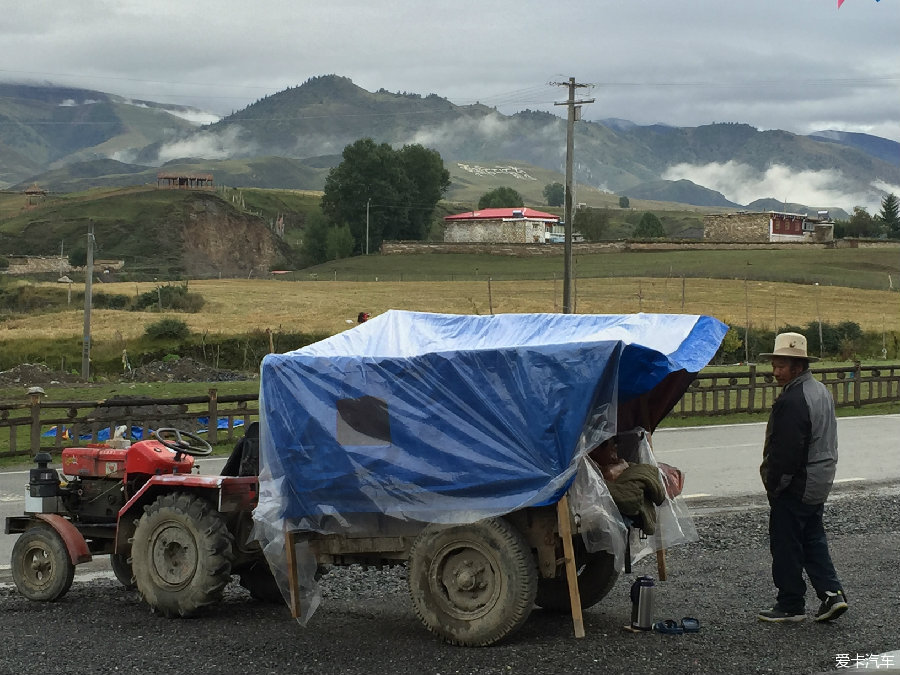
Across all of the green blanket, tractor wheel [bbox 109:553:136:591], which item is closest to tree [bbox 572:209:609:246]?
tractor wheel [bbox 109:553:136:591]

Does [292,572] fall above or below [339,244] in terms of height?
below

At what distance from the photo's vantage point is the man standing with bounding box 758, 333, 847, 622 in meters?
7.82

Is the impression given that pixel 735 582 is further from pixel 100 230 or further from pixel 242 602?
pixel 100 230

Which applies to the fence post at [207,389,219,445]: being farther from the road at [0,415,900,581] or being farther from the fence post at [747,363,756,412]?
the fence post at [747,363,756,412]

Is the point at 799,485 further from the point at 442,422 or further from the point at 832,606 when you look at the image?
the point at 442,422

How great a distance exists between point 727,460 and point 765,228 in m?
110

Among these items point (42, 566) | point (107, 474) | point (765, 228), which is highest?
point (765, 228)

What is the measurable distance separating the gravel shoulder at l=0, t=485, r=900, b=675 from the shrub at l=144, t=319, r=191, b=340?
122 ft

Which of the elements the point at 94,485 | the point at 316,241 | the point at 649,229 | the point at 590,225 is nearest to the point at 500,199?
the point at 649,229

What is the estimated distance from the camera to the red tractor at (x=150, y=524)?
8.41 m

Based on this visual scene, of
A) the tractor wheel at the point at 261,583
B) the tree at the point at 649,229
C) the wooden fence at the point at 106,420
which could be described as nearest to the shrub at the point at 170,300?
the wooden fence at the point at 106,420

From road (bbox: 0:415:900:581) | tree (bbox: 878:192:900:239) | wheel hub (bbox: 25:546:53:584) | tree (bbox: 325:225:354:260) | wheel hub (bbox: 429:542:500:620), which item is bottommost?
road (bbox: 0:415:900:581)

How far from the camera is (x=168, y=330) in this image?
46.5 meters

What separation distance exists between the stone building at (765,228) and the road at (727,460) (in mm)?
99622
